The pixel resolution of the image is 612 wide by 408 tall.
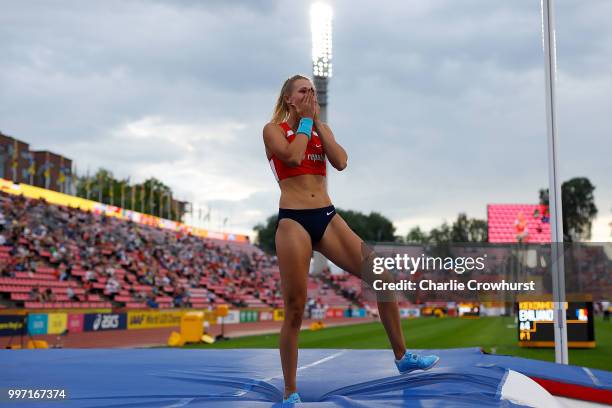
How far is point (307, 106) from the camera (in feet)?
11.1

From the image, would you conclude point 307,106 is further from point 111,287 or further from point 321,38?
point 321,38

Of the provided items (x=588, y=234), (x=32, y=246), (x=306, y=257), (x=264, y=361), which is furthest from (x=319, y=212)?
(x=588, y=234)

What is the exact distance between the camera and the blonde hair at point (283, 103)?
3.57 metres

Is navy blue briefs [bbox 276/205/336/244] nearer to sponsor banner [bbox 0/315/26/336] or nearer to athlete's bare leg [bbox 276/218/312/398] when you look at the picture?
athlete's bare leg [bbox 276/218/312/398]

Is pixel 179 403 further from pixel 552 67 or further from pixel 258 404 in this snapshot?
pixel 552 67

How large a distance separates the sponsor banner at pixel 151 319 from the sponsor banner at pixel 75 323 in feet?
7.62

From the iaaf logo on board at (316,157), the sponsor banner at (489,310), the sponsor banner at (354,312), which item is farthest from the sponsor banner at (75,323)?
the sponsor banner at (489,310)

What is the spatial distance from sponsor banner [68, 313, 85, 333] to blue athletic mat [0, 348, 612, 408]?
41.9ft

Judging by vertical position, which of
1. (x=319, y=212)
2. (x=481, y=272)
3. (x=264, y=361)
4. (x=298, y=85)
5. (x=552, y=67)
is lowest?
(x=264, y=361)

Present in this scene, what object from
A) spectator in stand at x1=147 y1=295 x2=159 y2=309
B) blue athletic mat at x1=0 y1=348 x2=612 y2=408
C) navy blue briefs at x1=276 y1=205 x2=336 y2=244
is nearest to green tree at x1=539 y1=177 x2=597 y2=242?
spectator in stand at x1=147 y1=295 x2=159 y2=309

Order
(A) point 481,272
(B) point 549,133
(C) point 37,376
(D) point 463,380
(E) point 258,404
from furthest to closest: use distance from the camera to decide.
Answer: (B) point 549,133
(A) point 481,272
(C) point 37,376
(D) point 463,380
(E) point 258,404

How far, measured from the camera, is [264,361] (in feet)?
16.2

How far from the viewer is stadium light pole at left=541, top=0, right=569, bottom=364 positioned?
5.08 meters

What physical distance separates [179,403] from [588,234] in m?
63.8
